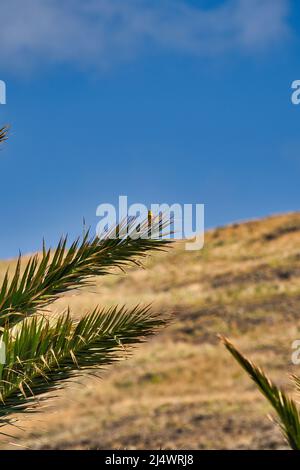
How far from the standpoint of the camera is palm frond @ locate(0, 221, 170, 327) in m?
7.94

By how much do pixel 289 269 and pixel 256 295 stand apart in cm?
389

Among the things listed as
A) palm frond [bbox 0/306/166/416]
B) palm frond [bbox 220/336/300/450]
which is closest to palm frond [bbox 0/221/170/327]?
palm frond [bbox 0/306/166/416]

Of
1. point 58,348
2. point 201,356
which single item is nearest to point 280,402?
point 58,348

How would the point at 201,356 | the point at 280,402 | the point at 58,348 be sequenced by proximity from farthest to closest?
the point at 201,356 → the point at 58,348 → the point at 280,402

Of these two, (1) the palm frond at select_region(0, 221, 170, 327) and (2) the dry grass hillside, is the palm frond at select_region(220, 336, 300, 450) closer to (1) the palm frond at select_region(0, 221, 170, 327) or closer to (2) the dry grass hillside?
(1) the palm frond at select_region(0, 221, 170, 327)

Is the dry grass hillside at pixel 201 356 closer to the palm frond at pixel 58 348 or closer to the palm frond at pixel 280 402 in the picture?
the palm frond at pixel 58 348

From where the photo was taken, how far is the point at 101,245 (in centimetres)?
819

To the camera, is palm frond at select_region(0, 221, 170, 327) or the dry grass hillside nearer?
palm frond at select_region(0, 221, 170, 327)

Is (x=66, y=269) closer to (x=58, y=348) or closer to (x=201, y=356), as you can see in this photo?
(x=58, y=348)

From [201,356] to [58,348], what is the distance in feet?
154

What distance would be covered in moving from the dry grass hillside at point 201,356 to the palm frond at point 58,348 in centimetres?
1904

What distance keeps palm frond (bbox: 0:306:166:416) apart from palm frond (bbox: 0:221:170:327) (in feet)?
0.64

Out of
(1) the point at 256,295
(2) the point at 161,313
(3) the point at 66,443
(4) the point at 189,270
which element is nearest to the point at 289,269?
(1) the point at 256,295

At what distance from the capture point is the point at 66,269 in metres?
8.11
